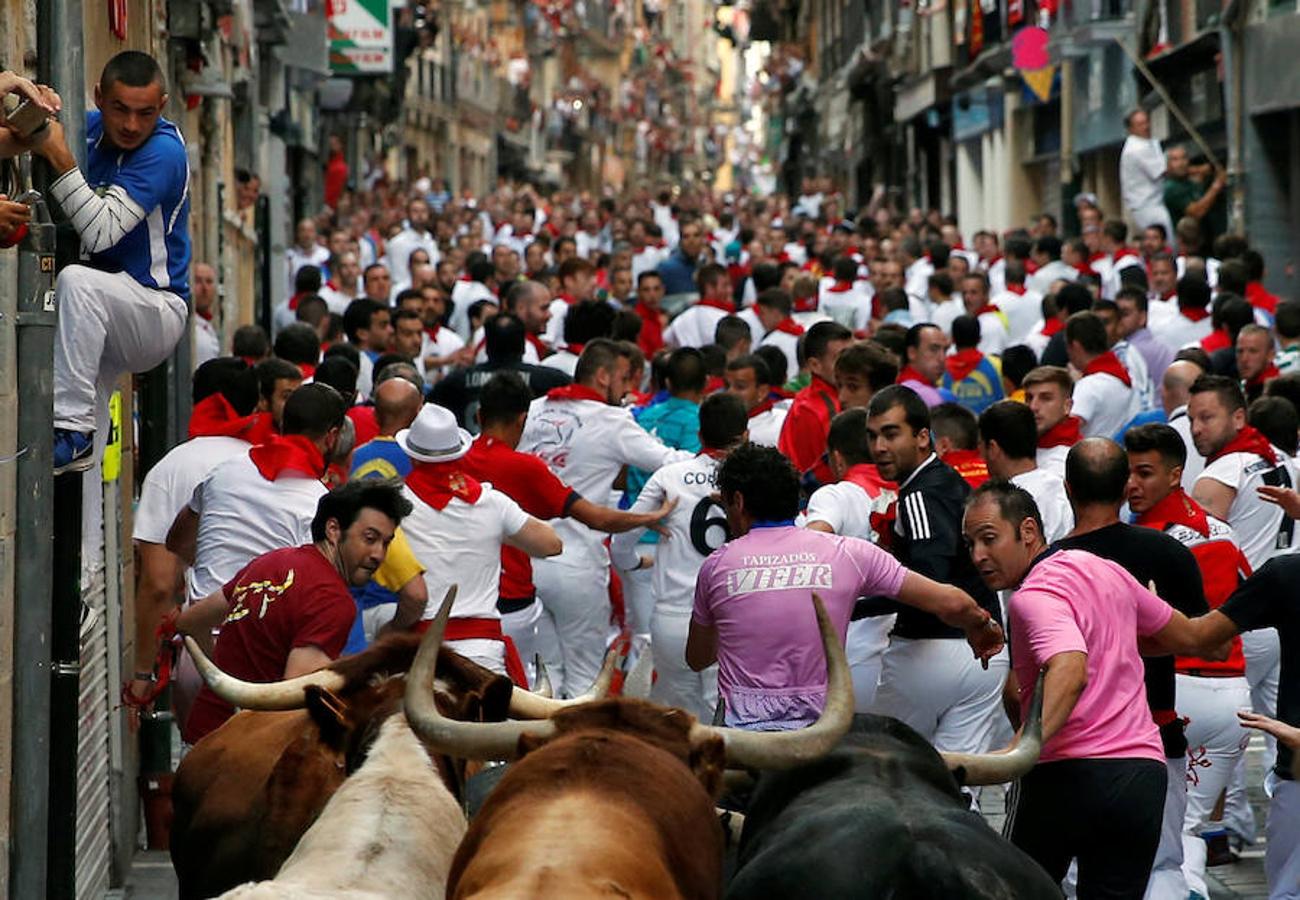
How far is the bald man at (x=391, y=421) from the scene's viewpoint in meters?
10.1

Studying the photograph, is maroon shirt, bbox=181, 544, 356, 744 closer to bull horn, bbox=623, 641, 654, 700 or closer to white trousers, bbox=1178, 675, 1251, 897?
bull horn, bbox=623, 641, 654, 700

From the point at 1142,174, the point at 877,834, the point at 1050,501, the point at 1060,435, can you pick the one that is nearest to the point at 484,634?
the point at 1050,501

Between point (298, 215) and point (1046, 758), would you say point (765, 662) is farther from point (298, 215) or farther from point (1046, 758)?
point (298, 215)

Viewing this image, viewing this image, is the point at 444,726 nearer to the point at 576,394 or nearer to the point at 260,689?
the point at 260,689

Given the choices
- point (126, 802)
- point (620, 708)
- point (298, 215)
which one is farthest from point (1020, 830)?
point (298, 215)

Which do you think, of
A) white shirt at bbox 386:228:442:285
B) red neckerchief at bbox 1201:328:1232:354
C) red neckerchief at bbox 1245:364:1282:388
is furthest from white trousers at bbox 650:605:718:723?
white shirt at bbox 386:228:442:285

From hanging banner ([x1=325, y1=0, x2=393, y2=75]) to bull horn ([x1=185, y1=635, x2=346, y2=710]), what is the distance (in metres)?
25.0

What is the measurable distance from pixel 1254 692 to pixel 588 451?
3.30 m

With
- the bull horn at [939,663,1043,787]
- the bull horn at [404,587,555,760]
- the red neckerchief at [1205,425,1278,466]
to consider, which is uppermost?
the red neckerchief at [1205,425,1278,466]

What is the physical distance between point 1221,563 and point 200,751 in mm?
3695

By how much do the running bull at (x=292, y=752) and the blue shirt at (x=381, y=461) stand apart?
306 centimetres

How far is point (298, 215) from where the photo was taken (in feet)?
131

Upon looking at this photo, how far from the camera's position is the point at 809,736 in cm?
532

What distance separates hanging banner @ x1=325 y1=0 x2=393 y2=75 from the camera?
30.5 m
